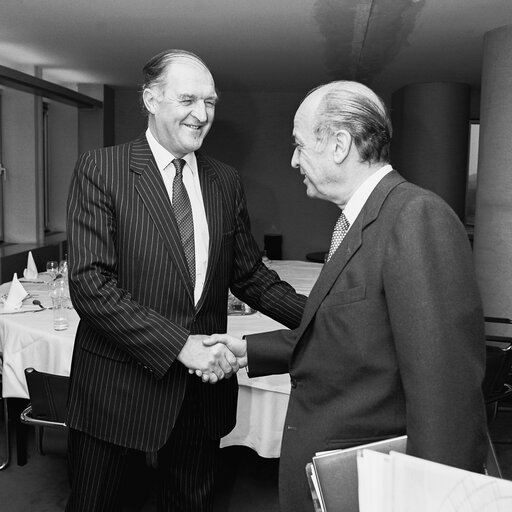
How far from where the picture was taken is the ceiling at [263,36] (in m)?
4.78

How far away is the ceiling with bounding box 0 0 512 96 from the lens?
15.7 feet

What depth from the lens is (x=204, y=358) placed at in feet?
5.53

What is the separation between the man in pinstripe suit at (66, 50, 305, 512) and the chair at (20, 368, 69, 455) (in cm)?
64

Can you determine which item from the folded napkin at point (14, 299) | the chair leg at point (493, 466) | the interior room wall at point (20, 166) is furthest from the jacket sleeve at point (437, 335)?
the interior room wall at point (20, 166)

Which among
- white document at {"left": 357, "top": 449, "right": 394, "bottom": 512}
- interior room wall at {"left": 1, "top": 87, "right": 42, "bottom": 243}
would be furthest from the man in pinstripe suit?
interior room wall at {"left": 1, "top": 87, "right": 42, "bottom": 243}

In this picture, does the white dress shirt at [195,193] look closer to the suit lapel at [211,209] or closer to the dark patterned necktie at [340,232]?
the suit lapel at [211,209]

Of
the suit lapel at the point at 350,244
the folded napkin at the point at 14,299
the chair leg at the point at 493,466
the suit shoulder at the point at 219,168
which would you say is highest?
the suit shoulder at the point at 219,168

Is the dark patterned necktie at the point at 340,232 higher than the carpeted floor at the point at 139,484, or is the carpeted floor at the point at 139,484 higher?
the dark patterned necktie at the point at 340,232

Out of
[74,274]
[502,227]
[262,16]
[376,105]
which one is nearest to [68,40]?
[262,16]

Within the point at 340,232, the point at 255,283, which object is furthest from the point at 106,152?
the point at 340,232

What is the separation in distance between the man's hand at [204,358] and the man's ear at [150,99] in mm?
682

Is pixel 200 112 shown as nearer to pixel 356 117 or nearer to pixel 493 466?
pixel 356 117

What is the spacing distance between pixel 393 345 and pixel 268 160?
9.07 metres

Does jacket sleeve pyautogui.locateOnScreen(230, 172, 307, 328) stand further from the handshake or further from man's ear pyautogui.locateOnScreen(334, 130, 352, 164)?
man's ear pyautogui.locateOnScreen(334, 130, 352, 164)
